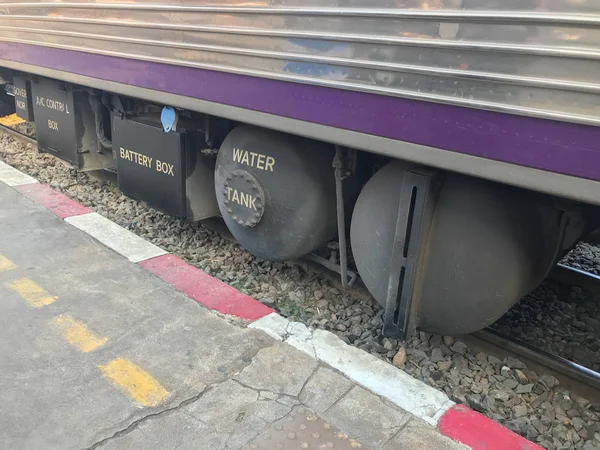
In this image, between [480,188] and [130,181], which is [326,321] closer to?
[480,188]

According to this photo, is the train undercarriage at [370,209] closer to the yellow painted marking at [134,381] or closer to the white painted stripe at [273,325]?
the white painted stripe at [273,325]

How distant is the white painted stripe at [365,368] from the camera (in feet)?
7.87

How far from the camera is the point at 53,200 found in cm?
482

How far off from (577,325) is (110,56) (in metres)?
3.61

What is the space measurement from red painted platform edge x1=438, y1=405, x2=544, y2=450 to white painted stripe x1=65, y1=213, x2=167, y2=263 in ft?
7.66

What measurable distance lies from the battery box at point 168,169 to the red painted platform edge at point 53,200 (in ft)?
1.92

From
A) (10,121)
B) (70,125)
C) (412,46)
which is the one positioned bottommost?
(10,121)

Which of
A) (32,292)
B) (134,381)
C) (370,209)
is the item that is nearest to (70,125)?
(32,292)

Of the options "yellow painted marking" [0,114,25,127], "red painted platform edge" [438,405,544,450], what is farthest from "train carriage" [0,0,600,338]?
"yellow painted marking" [0,114,25,127]

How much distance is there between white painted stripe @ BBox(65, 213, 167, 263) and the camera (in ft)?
12.6

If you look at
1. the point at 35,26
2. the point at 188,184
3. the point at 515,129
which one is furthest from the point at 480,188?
the point at 35,26

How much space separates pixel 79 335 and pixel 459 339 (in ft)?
6.87

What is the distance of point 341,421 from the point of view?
2.28 metres

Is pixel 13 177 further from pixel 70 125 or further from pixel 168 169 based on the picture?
pixel 168 169
